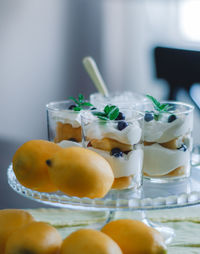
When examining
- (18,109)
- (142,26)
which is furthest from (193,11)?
(18,109)

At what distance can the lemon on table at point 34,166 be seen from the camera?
0.65 metres

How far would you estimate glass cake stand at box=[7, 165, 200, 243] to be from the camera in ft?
2.06

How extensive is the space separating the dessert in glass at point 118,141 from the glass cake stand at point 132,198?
3 cm

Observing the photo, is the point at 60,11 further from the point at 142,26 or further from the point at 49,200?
the point at 49,200

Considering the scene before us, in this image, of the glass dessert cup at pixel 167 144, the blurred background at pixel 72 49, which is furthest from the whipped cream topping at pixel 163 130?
the blurred background at pixel 72 49

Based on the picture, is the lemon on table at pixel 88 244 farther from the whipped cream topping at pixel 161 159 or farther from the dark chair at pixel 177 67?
the dark chair at pixel 177 67

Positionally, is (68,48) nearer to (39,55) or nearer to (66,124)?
(39,55)

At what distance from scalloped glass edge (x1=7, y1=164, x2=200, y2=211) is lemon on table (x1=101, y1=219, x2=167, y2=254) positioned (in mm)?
25

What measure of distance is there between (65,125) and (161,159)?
7.0 inches

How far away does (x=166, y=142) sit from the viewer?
29.7 inches

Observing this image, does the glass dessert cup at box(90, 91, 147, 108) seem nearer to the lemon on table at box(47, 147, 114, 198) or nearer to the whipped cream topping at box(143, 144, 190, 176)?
the whipped cream topping at box(143, 144, 190, 176)

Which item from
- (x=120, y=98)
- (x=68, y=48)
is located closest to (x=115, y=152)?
(x=120, y=98)

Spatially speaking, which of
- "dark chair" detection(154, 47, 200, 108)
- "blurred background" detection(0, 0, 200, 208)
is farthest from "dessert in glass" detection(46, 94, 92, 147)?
"dark chair" detection(154, 47, 200, 108)

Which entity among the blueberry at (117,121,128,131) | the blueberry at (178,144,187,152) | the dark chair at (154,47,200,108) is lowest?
the dark chair at (154,47,200,108)
